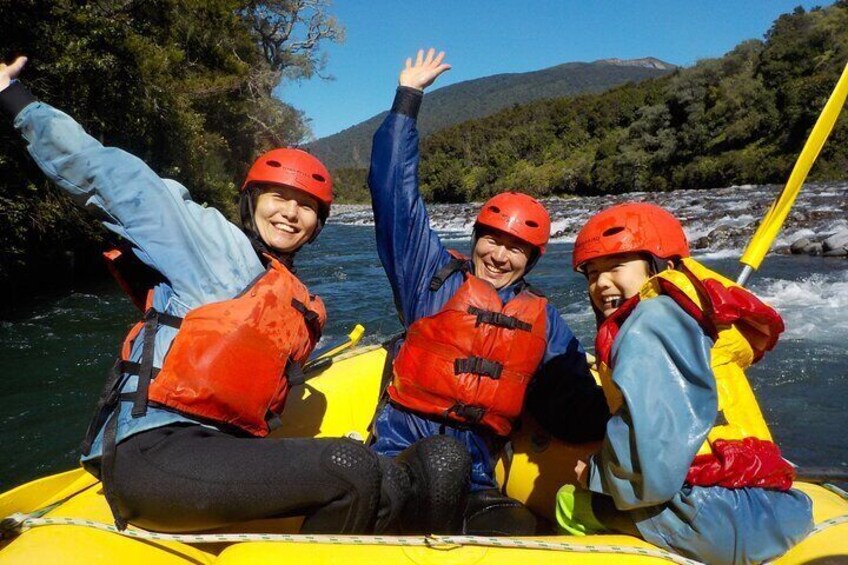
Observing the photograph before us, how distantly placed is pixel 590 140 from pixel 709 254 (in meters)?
39.8

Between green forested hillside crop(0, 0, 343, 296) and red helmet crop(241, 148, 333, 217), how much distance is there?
3143mm

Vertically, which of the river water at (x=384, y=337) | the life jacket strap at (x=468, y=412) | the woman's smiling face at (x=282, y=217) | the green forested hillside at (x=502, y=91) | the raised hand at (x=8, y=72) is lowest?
the river water at (x=384, y=337)

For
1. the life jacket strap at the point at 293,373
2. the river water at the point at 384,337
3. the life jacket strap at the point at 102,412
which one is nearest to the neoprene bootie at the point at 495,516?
the life jacket strap at the point at 293,373

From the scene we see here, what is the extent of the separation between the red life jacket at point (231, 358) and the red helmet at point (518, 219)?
83 cm

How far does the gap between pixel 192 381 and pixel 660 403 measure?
1.13m

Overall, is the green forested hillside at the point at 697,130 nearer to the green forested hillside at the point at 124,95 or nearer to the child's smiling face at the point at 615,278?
the green forested hillside at the point at 124,95

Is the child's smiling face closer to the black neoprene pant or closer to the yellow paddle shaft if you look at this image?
the black neoprene pant

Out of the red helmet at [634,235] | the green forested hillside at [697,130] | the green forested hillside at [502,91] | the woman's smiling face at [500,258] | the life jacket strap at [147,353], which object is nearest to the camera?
the life jacket strap at [147,353]

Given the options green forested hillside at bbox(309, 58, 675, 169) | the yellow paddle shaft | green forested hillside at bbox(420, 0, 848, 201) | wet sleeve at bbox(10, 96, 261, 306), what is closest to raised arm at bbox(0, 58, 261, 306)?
wet sleeve at bbox(10, 96, 261, 306)

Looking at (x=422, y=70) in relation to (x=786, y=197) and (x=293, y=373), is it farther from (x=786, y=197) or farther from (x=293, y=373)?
(x=786, y=197)

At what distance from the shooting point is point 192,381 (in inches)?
61.1

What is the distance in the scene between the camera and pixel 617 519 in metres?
1.63

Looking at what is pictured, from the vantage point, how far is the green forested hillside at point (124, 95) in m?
6.27

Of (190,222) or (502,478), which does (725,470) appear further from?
(190,222)
